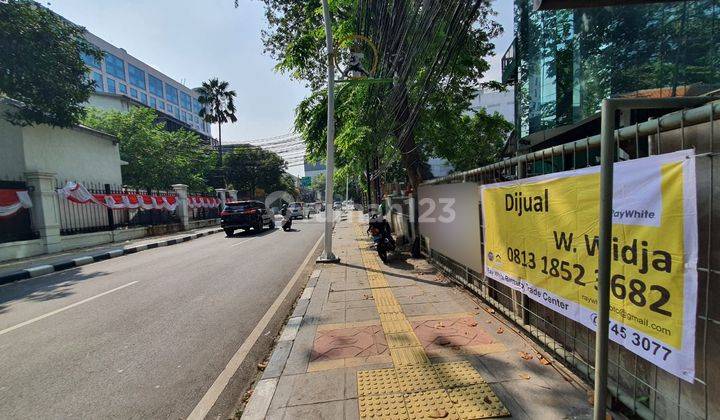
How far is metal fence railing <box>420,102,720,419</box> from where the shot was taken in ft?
6.09

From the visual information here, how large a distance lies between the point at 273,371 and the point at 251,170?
49.3 m

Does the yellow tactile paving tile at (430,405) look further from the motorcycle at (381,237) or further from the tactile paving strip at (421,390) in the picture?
the motorcycle at (381,237)

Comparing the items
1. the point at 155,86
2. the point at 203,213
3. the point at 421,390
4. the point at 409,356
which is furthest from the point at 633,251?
the point at 155,86

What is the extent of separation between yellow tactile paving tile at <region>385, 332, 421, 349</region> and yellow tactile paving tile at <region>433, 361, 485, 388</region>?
549 mm

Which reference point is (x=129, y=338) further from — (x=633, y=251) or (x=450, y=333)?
(x=633, y=251)

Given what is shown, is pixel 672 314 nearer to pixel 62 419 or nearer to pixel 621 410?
pixel 621 410

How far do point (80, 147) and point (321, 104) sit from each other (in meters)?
14.2

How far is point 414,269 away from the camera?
25.5 feet

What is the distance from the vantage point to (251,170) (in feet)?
164

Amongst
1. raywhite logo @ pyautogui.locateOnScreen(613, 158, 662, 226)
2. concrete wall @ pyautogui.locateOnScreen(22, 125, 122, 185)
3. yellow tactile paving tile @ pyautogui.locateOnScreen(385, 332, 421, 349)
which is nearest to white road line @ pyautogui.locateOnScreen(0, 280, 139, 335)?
yellow tactile paving tile @ pyautogui.locateOnScreen(385, 332, 421, 349)

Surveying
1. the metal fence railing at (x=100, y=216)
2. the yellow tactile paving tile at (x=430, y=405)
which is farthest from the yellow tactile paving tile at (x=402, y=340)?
the metal fence railing at (x=100, y=216)

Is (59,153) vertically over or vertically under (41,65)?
under

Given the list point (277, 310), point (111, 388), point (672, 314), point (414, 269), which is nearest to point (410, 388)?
point (672, 314)

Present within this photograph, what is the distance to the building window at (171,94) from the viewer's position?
66.2 m
